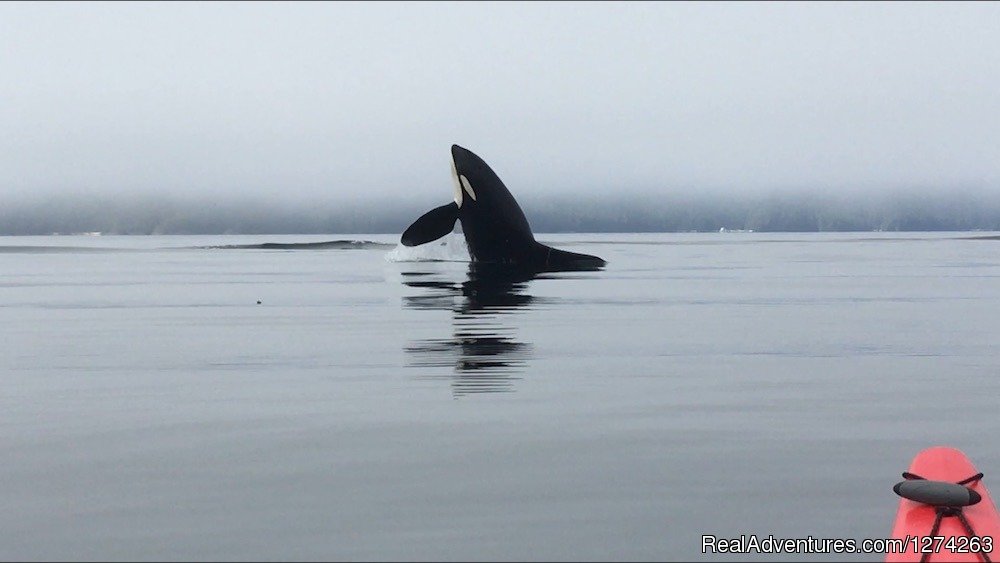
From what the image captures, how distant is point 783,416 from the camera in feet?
39.6

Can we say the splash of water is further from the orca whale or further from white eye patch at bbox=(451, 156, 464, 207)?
white eye patch at bbox=(451, 156, 464, 207)

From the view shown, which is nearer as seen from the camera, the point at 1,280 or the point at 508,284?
the point at 508,284

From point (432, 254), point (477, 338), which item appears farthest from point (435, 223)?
point (477, 338)

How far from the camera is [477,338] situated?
1944 centimetres

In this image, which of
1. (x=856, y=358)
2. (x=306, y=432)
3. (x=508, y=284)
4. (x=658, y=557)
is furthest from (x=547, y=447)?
(x=508, y=284)

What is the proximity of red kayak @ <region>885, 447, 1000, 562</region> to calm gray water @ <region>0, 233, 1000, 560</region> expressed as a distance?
30cm

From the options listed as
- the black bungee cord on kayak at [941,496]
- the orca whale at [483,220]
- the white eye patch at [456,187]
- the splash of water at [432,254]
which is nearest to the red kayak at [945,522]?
the black bungee cord on kayak at [941,496]

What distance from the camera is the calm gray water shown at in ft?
25.9

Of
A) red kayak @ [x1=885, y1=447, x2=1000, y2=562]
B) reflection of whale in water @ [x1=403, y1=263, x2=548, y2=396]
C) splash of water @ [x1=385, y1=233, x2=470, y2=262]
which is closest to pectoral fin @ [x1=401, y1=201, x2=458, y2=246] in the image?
reflection of whale in water @ [x1=403, y1=263, x2=548, y2=396]

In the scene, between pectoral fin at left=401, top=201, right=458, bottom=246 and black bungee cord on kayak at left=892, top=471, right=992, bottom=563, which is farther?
pectoral fin at left=401, top=201, right=458, bottom=246

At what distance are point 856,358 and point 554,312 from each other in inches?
345

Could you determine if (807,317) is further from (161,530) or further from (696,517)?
(161,530)

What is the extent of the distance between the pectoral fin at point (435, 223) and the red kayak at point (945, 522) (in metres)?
35.9

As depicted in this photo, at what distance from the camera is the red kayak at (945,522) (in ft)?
23.7
